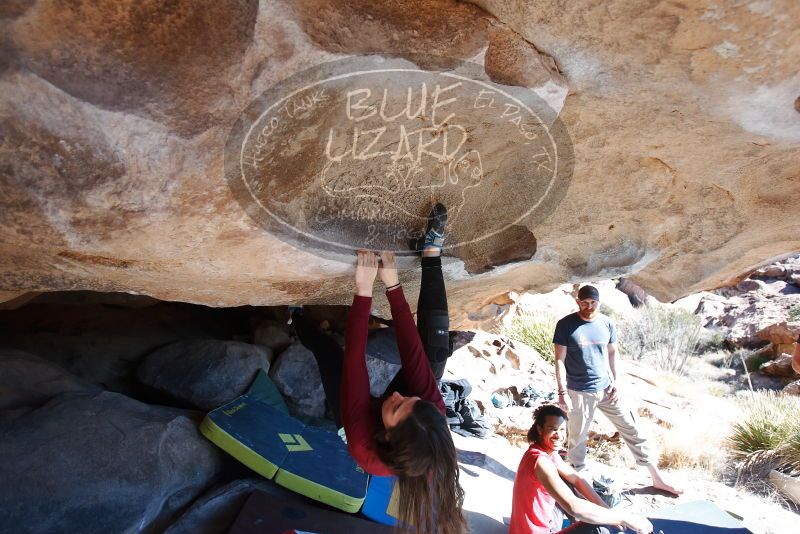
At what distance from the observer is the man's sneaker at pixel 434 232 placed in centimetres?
255

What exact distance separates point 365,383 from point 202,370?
182 cm

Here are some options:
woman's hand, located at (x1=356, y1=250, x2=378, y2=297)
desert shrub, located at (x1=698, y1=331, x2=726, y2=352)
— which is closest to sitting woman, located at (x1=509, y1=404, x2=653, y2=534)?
woman's hand, located at (x1=356, y1=250, x2=378, y2=297)

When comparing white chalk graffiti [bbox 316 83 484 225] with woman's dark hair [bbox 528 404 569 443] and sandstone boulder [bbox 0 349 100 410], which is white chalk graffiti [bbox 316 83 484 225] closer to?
woman's dark hair [bbox 528 404 569 443]

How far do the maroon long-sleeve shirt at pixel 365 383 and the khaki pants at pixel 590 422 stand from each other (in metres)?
2.17

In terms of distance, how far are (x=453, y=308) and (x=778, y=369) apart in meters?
8.96

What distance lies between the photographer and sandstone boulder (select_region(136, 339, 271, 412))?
11.1 ft

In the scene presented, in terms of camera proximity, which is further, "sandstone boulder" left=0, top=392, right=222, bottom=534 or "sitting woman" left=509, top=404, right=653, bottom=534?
"sitting woman" left=509, top=404, right=653, bottom=534

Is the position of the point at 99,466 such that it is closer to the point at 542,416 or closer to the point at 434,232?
the point at 434,232

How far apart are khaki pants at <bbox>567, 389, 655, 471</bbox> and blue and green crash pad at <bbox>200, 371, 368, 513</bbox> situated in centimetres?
170

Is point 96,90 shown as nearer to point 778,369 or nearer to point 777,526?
point 777,526

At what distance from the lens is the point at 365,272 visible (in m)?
2.39

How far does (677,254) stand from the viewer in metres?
3.55

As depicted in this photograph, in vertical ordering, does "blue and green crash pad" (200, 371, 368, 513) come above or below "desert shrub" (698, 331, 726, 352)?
below

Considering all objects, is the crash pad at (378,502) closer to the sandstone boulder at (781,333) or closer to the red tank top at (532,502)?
the red tank top at (532,502)
